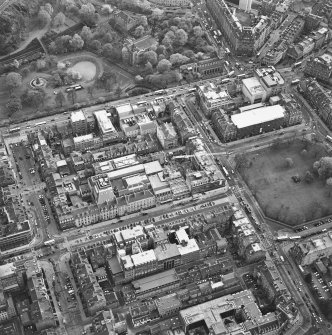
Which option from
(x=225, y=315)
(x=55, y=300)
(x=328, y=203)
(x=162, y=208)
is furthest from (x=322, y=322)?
(x=55, y=300)

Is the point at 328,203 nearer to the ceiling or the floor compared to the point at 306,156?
nearer to the floor

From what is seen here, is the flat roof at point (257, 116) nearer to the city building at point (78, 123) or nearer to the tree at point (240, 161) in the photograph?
the tree at point (240, 161)

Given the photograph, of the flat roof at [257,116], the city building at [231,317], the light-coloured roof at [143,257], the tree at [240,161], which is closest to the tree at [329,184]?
the tree at [240,161]

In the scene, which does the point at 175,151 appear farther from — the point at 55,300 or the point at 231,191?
the point at 55,300

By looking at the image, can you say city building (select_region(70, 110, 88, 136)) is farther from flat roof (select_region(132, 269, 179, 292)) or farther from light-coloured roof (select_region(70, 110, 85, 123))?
flat roof (select_region(132, 269, 179, 292))

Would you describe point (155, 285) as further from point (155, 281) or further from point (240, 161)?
point (240, 161)

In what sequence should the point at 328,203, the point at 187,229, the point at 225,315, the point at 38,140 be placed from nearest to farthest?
the point at 225,315, the point at 187,229, the point at 328,203, the point at 38,140

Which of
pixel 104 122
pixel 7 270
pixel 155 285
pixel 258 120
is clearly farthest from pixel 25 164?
pixel 258 120
